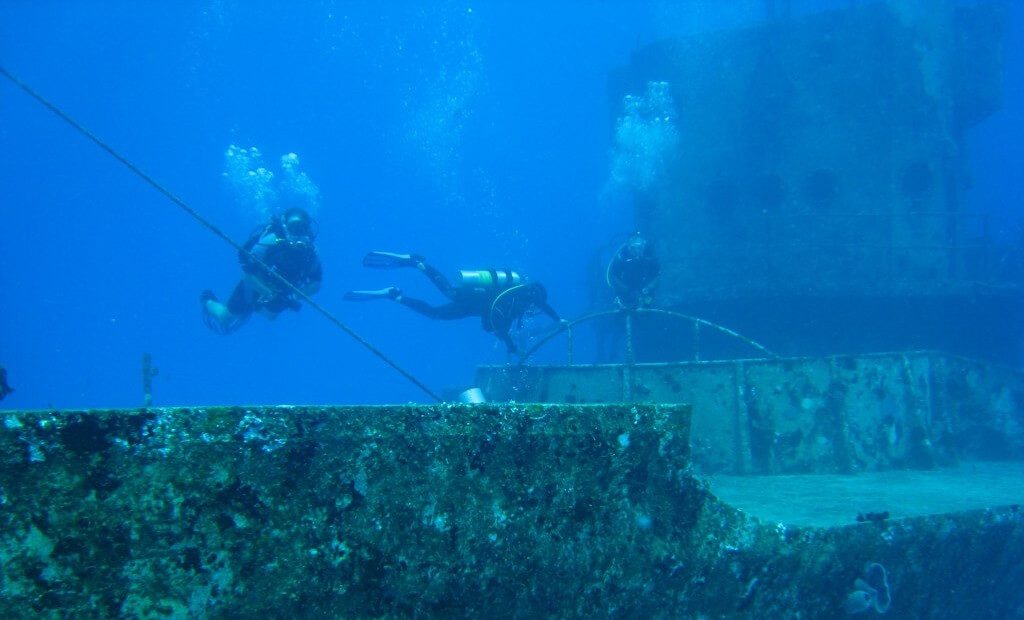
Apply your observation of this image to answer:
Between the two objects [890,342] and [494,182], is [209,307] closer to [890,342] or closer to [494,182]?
[890,342]

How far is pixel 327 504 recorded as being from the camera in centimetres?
132

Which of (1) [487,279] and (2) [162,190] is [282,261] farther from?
(2) [162,190]

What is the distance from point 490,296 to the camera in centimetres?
1028

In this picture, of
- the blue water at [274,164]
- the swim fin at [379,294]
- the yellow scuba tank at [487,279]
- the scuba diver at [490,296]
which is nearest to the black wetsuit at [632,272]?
the scuba diver at [490,296]

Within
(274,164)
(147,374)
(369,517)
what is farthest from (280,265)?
(274,164)

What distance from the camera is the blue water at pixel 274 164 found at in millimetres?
111562

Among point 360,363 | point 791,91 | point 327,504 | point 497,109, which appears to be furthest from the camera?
point 497,109

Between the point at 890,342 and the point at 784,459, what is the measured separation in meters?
8.86

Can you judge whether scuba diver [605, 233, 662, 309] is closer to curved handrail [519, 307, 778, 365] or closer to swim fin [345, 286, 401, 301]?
curved handrail [519, 307, 778, 365]

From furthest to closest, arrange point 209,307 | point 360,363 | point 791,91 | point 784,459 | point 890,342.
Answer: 1. point 360,363
2. point 791,91
3. point 890,342
4. point 209,307
5. point 784,459

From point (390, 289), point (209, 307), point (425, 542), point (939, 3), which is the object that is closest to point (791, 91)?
point (939, 3)

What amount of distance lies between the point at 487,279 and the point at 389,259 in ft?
6.70

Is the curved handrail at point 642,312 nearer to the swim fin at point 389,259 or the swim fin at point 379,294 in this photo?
the swim fin at point 389,259

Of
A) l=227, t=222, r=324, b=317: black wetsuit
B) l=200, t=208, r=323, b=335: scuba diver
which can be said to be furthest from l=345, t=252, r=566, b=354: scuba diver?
l=227, t=222, r=324, b=317: black wetsuit
